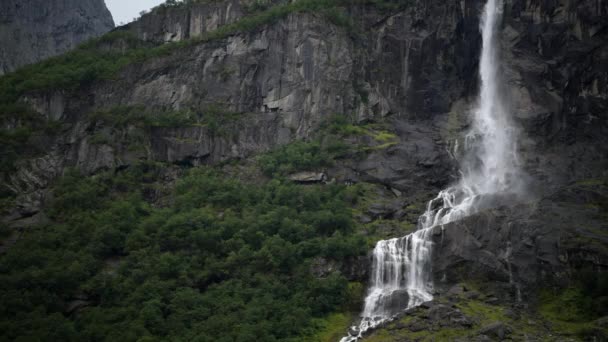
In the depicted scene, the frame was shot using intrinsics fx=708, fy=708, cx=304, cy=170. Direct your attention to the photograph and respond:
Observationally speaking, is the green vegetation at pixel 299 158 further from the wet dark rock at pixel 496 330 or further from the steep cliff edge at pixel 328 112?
the wet dark rock at pixel 496 330

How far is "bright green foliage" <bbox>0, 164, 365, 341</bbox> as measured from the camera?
62.4 meters

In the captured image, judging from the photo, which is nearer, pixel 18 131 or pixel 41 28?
pixel 18 131

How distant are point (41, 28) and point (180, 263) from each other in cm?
9021

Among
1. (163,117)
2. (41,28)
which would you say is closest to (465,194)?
(163,117)

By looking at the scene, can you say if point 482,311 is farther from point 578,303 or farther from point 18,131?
point 18,131

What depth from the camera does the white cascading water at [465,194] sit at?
66.5m

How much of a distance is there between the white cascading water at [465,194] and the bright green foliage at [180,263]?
324 centimetres

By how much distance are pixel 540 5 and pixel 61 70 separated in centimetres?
6737

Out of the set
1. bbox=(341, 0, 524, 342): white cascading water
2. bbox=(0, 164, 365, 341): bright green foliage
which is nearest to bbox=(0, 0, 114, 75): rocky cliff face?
bbox=(0, 164, 365, 341): bright green foliage

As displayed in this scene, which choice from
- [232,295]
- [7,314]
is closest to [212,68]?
[232,295]

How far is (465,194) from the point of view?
3162 inches

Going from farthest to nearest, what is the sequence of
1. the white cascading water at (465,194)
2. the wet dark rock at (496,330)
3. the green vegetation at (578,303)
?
the white cascading water at (465,194) < the green vegetation at (578,303) < the wet dark rock at (496,330)

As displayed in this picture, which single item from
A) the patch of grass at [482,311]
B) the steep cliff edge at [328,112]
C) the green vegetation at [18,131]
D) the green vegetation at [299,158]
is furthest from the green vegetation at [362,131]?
the green vegetation at [18,131]

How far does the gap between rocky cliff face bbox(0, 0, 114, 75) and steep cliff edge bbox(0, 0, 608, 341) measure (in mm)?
31959
